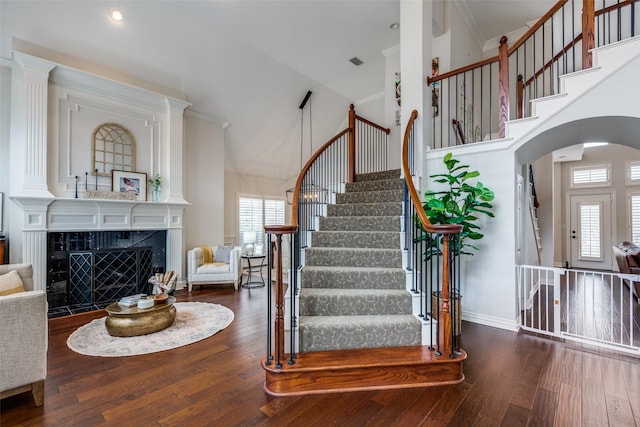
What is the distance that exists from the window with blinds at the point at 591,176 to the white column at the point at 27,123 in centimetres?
1217

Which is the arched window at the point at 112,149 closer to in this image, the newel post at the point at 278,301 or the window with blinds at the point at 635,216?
the newel post at the point at 278,301

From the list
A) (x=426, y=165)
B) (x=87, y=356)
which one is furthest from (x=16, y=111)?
(x=426, y=165)

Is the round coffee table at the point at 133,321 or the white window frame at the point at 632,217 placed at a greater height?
the white window frame at the point at 632,217

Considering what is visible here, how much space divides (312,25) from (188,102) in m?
2.67

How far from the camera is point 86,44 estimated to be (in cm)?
439

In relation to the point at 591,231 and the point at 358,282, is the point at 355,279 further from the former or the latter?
the point at 591,231

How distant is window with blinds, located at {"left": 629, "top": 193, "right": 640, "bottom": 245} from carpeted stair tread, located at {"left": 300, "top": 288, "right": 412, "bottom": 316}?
28.7 ft

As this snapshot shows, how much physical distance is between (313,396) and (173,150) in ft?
15.9

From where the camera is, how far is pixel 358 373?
7.39 feet

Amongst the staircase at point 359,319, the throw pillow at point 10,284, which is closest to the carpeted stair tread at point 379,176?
the staircase at point 359,319

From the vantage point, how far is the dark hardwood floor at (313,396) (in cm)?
191

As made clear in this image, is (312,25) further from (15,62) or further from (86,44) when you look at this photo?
(15,62)

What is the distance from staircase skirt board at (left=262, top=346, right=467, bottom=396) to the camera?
2.20m

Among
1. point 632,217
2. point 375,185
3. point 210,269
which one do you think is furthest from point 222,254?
point 632,217
